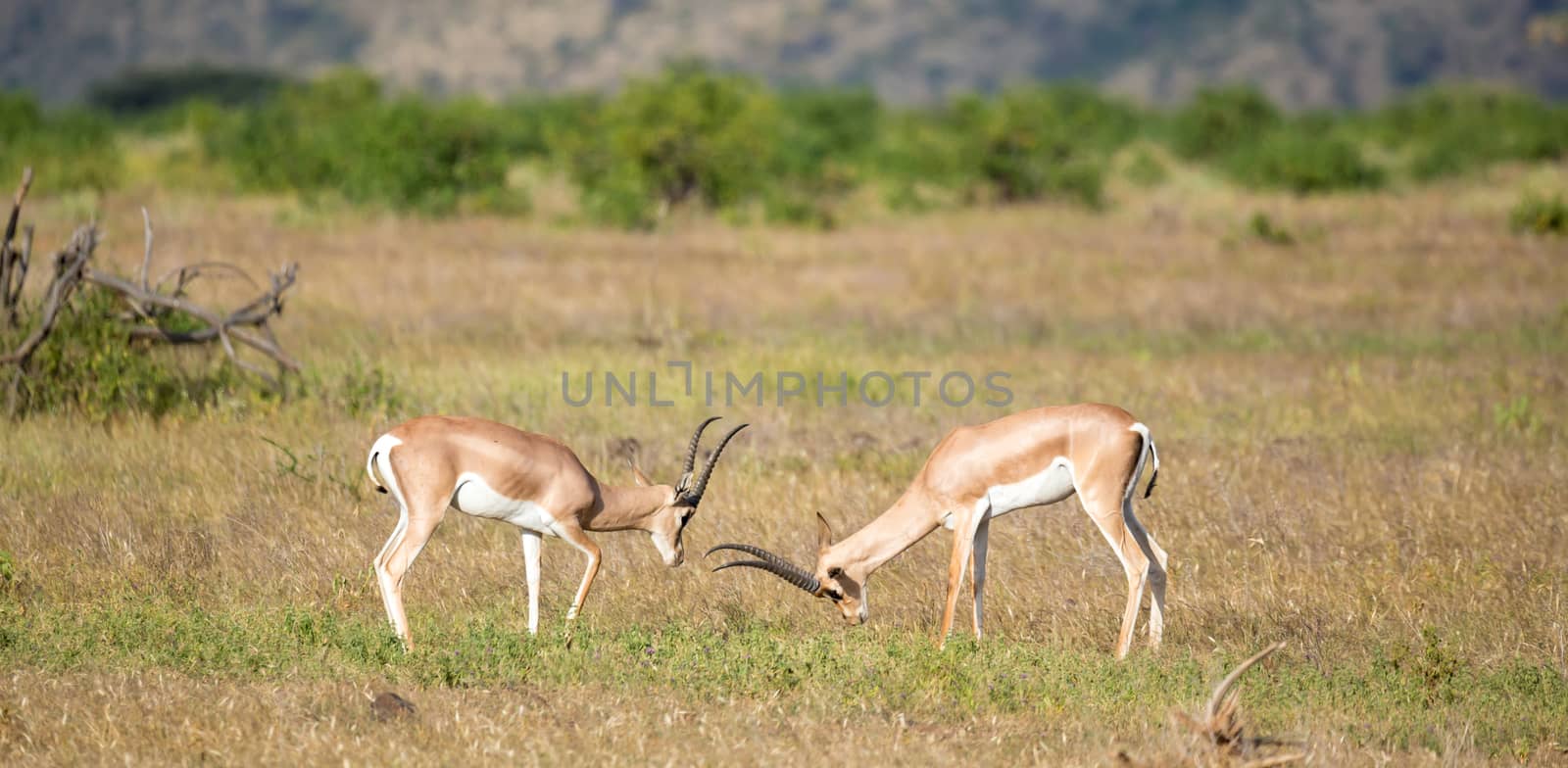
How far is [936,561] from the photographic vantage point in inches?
375

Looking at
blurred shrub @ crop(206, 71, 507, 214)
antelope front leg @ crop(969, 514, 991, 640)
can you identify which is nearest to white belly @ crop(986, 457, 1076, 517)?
antelope front leg @ crop(969, 514, 991, 640)

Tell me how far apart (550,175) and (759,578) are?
3139 cm

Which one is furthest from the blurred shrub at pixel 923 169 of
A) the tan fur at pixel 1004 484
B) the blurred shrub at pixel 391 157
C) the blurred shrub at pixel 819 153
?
the tan fur at pixel 1004 484

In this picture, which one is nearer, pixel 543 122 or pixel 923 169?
pixel 923 169

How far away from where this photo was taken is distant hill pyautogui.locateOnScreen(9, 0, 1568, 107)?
159500 mm

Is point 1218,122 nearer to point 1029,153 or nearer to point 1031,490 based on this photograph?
point 1029,153

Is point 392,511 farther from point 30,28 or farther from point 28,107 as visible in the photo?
point 30,28

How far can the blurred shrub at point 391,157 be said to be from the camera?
1101 inches

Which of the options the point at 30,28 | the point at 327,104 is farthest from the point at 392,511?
the point at 30,28

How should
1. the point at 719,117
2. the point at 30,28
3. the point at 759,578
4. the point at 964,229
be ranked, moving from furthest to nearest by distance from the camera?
the point at 30,28, the point at 719,117, the point at 964,229, the point at 759,578

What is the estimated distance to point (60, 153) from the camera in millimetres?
33312

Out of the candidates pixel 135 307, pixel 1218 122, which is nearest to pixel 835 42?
pixel 1218 122

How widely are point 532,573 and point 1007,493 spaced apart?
7.99ft

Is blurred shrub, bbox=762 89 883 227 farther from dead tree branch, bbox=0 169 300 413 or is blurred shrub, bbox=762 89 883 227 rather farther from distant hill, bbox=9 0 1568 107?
distant hill, bbox=9 0 1568 107
